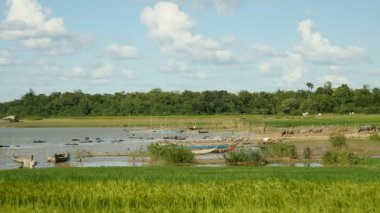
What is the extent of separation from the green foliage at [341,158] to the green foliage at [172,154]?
33.5 ft

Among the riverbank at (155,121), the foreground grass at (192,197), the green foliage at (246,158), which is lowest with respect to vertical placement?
the green foliage at (246,158)

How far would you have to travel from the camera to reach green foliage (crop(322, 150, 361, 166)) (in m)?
40.1

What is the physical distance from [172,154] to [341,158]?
12318 mm

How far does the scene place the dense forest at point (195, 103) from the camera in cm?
13750

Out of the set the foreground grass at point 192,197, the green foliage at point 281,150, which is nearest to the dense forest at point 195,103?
the green foliage at point 281,150

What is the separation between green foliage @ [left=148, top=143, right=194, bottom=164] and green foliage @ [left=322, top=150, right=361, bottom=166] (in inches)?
402

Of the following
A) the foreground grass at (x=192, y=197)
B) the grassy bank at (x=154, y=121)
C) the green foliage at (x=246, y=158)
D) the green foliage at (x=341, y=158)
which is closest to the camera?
the foreground grass at (x=192, y=197)

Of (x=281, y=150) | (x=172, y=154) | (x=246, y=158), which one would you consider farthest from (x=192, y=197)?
(x=281, y=150)

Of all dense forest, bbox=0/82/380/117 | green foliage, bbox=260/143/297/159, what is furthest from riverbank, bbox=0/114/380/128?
green foliage, bbox=260/143/297/159

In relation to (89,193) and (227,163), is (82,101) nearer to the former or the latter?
(227,163)

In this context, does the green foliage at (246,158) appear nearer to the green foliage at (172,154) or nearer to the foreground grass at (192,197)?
the green foliage at (172,154)

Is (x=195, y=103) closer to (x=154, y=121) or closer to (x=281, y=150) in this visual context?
(x=154, y=121)

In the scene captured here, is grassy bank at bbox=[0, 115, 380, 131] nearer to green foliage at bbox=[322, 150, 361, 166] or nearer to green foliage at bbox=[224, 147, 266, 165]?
green foliage at bbox=[224, 147, 266, 165]

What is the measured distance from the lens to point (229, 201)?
17.0 m
